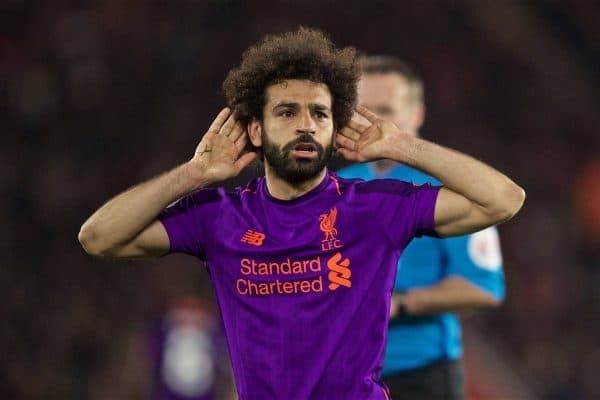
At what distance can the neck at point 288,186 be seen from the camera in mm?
3424

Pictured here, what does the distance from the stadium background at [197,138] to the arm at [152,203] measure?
487cm

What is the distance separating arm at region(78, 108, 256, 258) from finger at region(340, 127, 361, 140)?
0.97ft

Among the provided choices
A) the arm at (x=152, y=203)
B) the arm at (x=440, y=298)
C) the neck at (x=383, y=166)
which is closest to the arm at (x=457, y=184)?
the arm at (x=152, y=203)

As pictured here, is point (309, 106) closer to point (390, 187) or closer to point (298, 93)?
point (298, 93)

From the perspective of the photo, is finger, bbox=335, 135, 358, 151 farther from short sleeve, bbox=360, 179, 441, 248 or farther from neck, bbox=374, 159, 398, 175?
neck, bbox=374, 159, 398, 175

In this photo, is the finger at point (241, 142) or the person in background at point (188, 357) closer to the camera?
the finger at point (241, 142)

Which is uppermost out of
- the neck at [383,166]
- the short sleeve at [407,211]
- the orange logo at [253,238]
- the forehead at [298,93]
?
the forehead at [298,93]

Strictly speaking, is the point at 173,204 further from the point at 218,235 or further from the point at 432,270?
the point at 432,270

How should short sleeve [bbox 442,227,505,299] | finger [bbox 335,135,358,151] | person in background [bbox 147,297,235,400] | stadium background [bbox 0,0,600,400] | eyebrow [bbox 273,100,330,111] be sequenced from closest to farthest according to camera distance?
eyebrow [bbox 273,100,330,111]
finger [bbox 335,135,358,151]
short sleeve [bbox 442,227,505,299]
person in background [bbox 147,297,235,400]
stadium background [bbox 0,0,600,400]

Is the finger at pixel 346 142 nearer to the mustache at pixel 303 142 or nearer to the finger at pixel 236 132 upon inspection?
the mustache at pixel 303 142

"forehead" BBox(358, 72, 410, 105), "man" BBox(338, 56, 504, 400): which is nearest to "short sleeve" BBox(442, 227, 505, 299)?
"man" BBox(338, 56, 504, 400)

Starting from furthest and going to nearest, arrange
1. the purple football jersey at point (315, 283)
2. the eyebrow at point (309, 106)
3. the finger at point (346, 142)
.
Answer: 1. the finger at point (346, 142)
2. the eyebrow at point (309, 106)
3. the purple football jersey at point (315, 283)

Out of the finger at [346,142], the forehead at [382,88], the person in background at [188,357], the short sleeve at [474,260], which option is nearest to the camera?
the finger at [346,142]

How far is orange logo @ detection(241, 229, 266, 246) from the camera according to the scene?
3359mm
